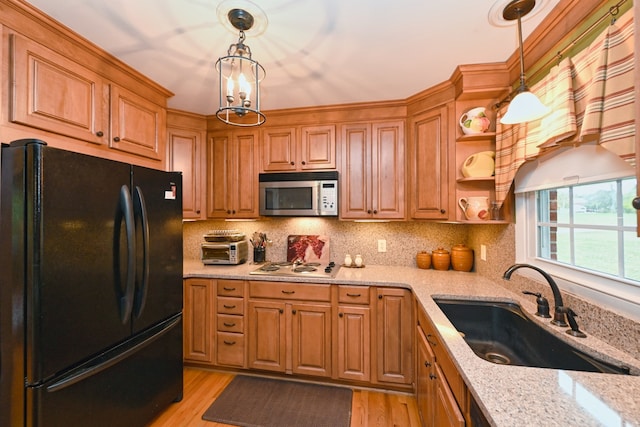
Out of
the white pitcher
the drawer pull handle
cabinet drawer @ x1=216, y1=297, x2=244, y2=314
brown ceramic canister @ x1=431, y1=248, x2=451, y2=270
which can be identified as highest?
the white pitcher

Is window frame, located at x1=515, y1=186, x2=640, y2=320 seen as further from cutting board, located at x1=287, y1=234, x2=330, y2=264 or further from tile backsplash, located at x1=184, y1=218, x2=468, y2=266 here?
cutting board, located at x1=287, y1=234, x2=330, y2=264

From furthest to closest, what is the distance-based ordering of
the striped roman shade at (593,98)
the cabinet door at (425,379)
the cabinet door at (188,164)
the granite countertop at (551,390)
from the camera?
1. the cabinet door at (188,164)
2. the cabinet door at (425,379)
3. the striped roman shade at (593,98)
4. the granite countertop at (551,390)

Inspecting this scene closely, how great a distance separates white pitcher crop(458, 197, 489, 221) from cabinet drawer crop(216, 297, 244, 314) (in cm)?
188

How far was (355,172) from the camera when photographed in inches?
92.1

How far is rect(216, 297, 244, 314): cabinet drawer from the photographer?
7.11ft

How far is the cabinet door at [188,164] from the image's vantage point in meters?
2.42

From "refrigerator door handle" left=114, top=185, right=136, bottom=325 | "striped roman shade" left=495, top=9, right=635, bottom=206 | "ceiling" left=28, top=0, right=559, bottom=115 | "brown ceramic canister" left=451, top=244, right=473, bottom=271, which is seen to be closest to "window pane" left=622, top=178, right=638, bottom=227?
"striped roman shade" left=495, top=9, right=635, bottom=206

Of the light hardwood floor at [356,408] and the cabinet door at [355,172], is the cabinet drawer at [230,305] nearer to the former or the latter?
the light hardwood floor at [356,408]

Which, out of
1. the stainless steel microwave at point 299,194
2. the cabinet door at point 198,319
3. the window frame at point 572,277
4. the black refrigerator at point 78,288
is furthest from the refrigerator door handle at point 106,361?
the window frame at point 572,277

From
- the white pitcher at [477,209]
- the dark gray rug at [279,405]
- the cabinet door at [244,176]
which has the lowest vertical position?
the dark gray rug at [279,405]

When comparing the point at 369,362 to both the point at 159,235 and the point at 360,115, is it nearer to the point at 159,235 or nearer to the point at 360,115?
the point at 159,235

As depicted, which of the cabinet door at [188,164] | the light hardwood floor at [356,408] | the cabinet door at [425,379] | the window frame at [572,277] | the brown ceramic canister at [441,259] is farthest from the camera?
the cabinet door at [188,164]

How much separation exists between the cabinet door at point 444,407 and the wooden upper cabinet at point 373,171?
131 cm

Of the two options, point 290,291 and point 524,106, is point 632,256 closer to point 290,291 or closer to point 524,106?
point 524,106
